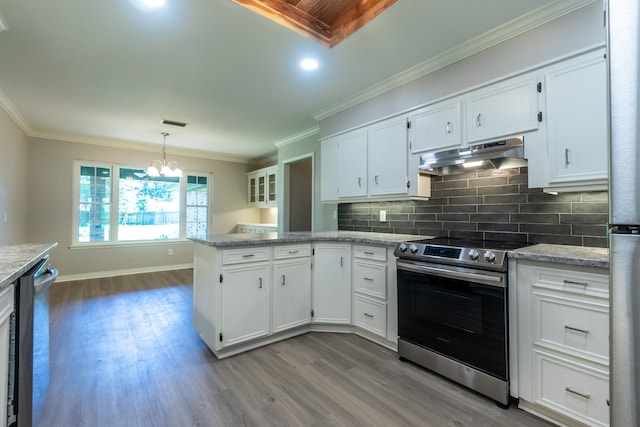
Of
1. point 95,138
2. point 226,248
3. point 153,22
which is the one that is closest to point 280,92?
point 153,22

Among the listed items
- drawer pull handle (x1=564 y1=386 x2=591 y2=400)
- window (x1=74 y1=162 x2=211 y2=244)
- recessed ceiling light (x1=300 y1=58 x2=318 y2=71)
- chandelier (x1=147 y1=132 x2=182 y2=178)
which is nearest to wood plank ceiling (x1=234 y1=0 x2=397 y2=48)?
recessed ceiling light (x1=300 y1=58 x2=318 y2=71)

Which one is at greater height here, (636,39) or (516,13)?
(516,13)

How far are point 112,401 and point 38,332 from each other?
669 millimetres

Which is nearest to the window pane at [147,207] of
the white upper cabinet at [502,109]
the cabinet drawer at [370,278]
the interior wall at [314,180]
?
the interior wall at [314,180]

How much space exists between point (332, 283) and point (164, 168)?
334cm

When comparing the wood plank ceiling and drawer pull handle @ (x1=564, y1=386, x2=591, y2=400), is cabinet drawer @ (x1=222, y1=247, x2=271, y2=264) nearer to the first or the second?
the wood plank ceiling

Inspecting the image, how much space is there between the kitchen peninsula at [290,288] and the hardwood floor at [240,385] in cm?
14

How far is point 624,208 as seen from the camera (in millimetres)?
602

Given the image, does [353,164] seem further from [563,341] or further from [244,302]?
[563,341]

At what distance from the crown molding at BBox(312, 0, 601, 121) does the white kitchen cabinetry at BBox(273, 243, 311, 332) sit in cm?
177

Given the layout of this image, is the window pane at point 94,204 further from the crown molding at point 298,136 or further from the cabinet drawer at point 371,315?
the cabinet drawer at point 371,315

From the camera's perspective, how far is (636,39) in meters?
0.57

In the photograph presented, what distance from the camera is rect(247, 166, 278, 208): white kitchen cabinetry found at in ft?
19.4

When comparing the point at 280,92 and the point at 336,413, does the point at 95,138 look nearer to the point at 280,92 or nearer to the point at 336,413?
the point at 280,92
